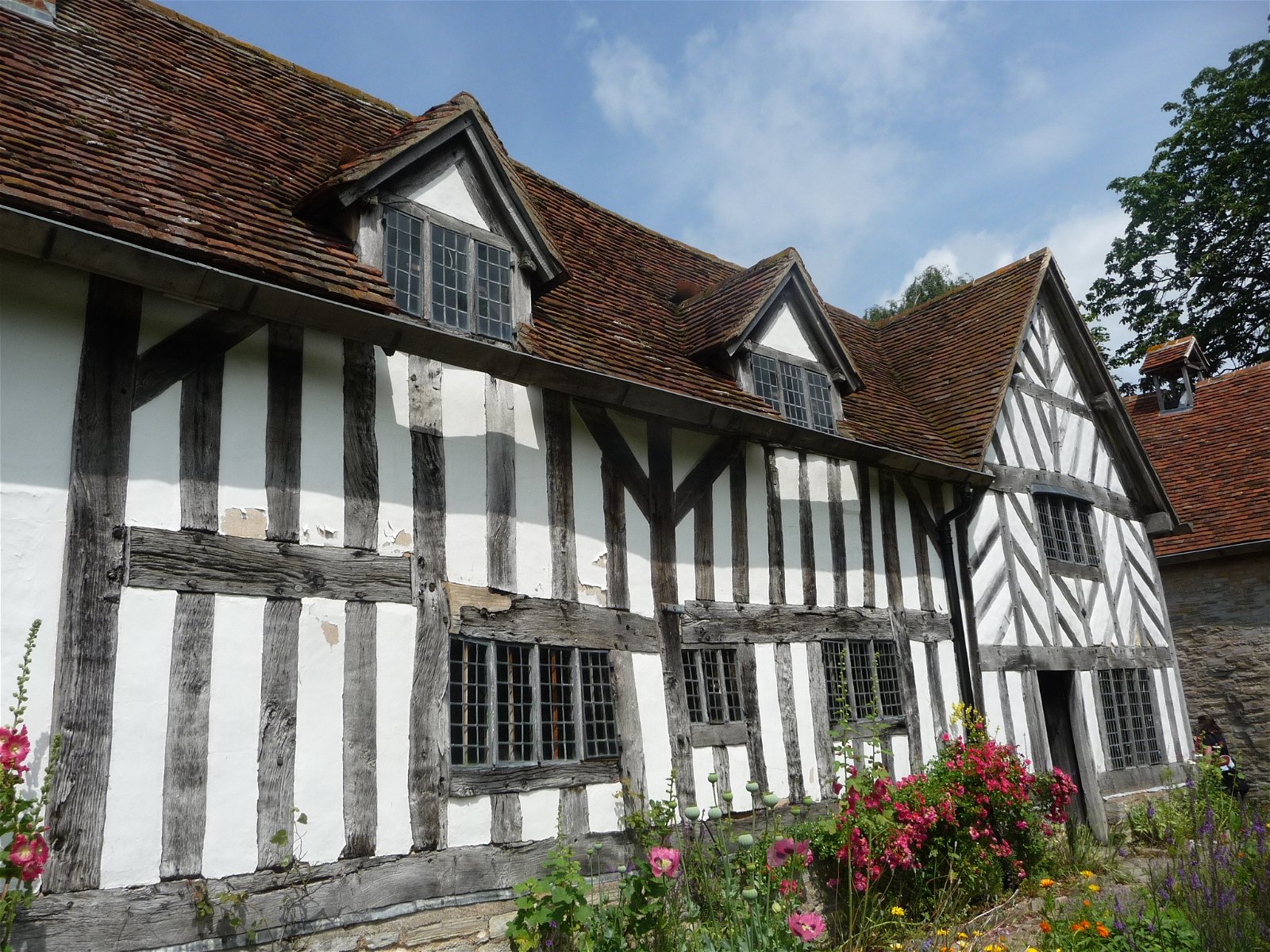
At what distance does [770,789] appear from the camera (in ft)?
25.6

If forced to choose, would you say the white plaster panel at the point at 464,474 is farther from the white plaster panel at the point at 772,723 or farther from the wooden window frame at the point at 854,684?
the wooden window frame at the point at 854,684

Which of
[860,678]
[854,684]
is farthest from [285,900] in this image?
[860,678]

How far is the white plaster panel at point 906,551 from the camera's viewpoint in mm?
9859

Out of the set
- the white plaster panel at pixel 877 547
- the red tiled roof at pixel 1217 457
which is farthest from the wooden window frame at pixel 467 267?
the red tiled roof at pixel 1217 457

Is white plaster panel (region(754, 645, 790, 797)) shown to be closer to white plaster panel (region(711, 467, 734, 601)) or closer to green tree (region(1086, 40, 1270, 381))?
white plaster panel (region(711, 467, 734, 601))

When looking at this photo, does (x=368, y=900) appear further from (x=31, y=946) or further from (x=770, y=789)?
(x=770, y=789)

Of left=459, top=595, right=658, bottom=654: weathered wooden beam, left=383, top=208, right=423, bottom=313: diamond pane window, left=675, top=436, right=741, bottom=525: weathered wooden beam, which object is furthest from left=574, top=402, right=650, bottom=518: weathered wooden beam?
left=383, top=208, right=423, bottom=313: diamond pane window

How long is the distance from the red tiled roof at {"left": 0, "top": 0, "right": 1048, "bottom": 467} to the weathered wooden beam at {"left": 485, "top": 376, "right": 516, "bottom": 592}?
42 centimetres

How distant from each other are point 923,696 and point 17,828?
779 cm

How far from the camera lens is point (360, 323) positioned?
5.93 meters

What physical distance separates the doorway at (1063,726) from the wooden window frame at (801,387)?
4.21 m

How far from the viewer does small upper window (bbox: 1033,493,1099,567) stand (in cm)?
1199

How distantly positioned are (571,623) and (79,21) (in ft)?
20.8

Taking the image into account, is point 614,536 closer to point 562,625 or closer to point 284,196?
point 562,625
